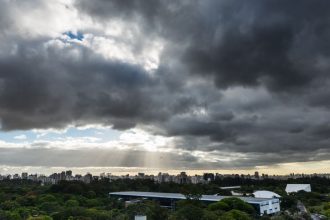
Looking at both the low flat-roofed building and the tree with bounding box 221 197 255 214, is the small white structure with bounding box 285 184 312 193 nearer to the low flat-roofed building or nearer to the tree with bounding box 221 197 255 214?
the low flat-roofed building

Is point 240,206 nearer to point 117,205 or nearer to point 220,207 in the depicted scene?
point 220,207

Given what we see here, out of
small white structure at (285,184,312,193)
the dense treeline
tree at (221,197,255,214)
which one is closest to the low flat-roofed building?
the dense treeline

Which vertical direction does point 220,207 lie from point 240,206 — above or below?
below

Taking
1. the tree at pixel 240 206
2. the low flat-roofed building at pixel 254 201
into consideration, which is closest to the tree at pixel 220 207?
the tree at pixel 240 206

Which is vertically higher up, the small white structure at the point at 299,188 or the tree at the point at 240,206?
the small white structure at the point at 299,188

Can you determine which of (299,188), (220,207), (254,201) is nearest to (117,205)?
(220,207)

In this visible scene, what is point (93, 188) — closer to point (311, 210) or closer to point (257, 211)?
point (257, 211)

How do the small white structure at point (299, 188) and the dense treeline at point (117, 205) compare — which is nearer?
the dense treeline at point (117, 205)

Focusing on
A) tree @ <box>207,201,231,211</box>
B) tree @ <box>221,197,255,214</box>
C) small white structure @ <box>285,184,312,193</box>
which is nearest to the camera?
tree @ <box>207,201,231,211</box>

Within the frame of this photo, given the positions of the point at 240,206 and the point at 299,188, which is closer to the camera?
the point at 240,206

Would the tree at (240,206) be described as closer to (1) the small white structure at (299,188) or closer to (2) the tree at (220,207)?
(2) the tree at (220,207)

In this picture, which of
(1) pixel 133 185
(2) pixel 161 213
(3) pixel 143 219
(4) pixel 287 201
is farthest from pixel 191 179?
(3) pixel 143 219
